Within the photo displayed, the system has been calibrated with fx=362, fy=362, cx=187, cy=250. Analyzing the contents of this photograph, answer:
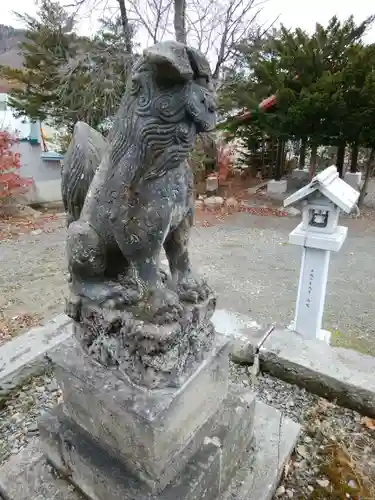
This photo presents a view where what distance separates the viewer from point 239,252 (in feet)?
19.1

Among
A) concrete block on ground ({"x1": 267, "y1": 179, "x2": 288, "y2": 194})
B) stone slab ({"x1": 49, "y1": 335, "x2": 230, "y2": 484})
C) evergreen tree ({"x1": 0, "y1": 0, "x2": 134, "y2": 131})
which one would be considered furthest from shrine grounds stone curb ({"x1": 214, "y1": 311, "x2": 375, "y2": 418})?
concrete block on ground ({"x1": 267, "y1": 179, "x2": 288, "y2": 194})

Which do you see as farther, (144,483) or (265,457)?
(265,457)

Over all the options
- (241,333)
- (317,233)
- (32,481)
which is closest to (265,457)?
(241,333)

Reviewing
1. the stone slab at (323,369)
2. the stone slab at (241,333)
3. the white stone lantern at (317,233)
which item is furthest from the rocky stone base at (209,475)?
the white stone lantern at (317,233)

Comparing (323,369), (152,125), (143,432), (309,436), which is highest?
(152,125)

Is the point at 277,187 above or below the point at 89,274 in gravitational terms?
Answer: below

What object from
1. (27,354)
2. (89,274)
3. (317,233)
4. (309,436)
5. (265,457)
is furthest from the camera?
(317,233)

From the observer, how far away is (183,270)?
1435 mm

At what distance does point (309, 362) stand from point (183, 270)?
113cm

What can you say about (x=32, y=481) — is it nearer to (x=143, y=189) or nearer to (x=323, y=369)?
(x=143, y=189)

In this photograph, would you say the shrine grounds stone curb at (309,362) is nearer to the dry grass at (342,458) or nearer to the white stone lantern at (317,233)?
the dry grass at (342,458)

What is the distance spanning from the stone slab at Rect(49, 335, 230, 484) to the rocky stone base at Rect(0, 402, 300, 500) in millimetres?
83

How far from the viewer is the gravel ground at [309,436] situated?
1566mm

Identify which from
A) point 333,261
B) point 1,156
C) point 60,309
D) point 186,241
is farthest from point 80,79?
point 186,241
